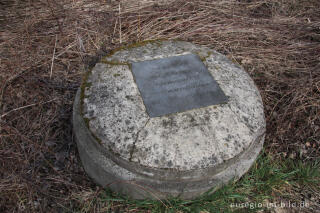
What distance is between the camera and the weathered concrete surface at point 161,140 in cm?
173

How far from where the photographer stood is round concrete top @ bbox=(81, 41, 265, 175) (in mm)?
1730

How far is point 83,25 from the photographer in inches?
135

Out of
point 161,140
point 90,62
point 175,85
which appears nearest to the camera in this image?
point 161,140

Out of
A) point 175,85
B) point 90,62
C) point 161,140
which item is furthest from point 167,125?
point 90,62

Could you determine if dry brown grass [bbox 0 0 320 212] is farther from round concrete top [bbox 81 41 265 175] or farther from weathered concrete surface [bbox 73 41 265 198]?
round concrete top [bbox 81 41 265 175]

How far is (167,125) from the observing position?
1.85 m

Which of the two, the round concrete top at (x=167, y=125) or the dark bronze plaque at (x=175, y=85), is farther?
the dark bronze plaque at (x=175, y=85)

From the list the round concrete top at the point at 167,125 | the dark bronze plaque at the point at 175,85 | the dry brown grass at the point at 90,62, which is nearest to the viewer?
the round concrete top at the point at 167,125

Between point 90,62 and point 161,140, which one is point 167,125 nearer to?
point 161,140

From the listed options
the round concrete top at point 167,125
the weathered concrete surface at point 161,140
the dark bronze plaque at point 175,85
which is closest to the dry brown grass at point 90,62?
the weathered concrete surface at point 161,140

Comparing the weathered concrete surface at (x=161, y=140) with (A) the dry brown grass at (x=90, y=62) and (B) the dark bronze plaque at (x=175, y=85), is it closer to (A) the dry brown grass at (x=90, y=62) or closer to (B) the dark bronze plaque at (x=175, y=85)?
(B) the dark bronze plaque at (x=175, y=85)

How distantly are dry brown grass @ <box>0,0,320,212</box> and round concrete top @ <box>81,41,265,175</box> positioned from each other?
24.0 inches

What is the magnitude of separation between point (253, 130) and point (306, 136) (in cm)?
99

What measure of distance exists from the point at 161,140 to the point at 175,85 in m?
0.54
